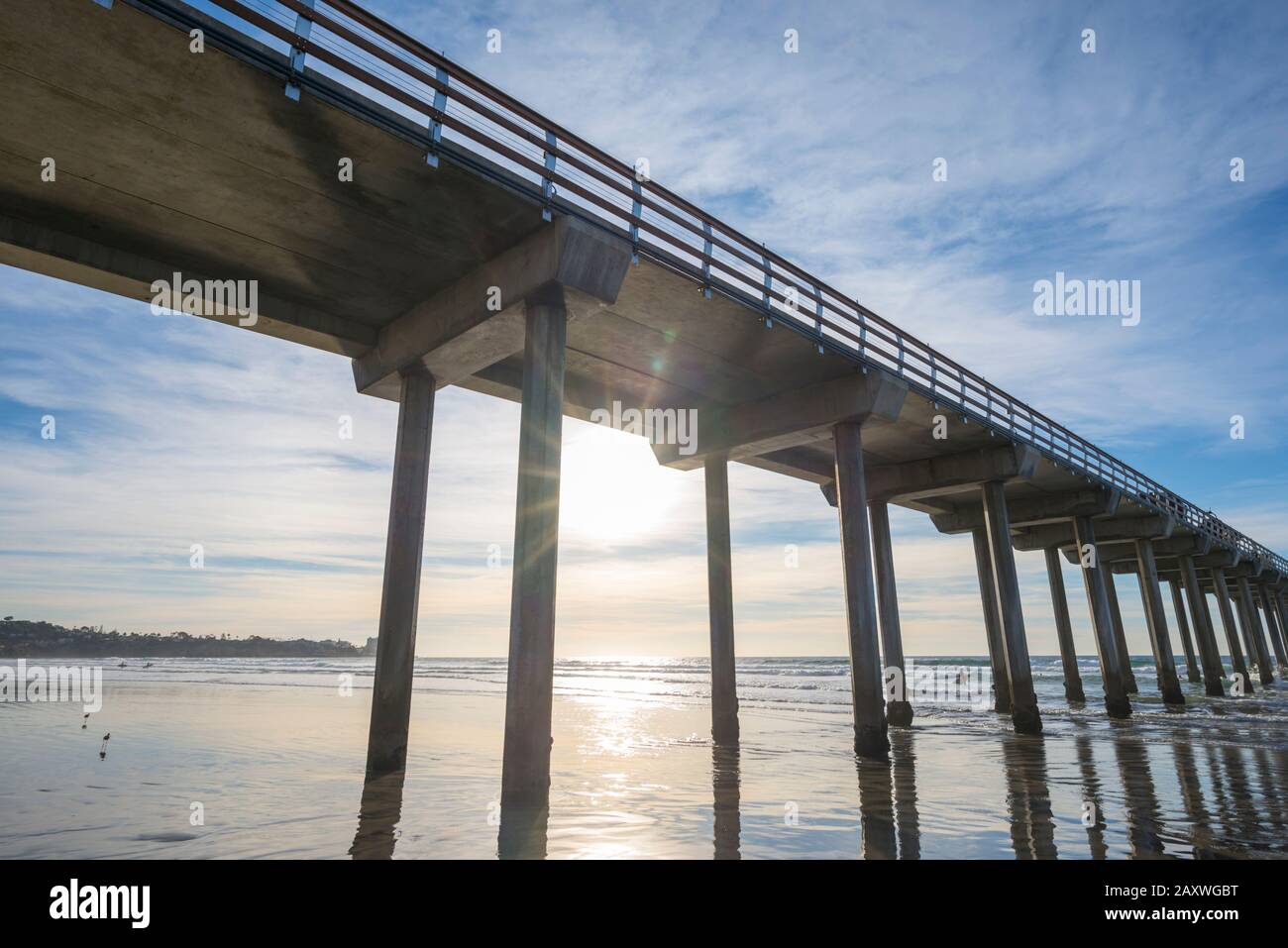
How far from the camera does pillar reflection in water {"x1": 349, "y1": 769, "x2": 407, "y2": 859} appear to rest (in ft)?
20.1

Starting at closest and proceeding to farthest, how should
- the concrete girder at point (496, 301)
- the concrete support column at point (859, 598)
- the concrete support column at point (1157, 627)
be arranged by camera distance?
the concrete girder at point (496, 301)
the concrete support column at point (859, 598)
the concrete support column at point (1157, 627)

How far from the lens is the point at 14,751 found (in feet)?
39.5

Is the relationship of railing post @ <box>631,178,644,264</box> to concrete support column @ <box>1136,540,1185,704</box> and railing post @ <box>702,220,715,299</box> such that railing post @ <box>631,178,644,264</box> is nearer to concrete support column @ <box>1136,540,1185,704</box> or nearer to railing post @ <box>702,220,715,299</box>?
railing post @ <box>702,220,715,299</box>

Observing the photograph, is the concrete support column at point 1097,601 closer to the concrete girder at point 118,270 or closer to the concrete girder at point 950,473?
the concrete girder at point 950,473

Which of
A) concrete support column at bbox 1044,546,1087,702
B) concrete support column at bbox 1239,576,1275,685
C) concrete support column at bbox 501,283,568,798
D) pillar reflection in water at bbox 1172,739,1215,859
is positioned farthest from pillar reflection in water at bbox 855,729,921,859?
concrete support column at bbox 1239,576,1275,685

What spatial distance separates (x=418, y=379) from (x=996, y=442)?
15259mm

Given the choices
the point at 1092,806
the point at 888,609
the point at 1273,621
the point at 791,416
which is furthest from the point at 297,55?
the point at 1273,621

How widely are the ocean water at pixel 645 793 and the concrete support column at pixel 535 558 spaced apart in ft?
2.29

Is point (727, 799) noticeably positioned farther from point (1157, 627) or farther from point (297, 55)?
point (1157, 627)

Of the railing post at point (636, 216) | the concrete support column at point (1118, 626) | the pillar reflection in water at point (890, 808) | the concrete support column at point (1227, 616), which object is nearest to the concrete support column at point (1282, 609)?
the concrete support column at point (1227, 616)

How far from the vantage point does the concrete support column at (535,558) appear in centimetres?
848

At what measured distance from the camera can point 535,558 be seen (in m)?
8.98
